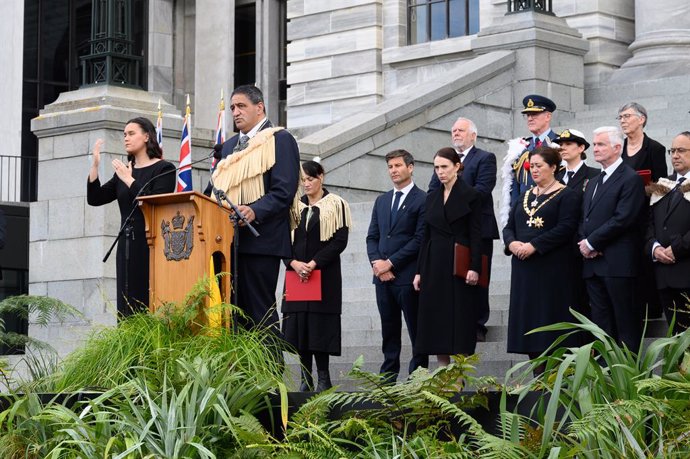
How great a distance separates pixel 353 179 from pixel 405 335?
4.87m

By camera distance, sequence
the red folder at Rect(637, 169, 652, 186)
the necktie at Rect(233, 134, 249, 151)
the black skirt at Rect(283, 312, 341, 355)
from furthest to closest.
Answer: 1. the red folder at Rect(637, 169, 652, 186)
2. the black skirt at Rect(283, 312, 341, 355)
3. the necktie at Rect(233, 134, 249, 151)

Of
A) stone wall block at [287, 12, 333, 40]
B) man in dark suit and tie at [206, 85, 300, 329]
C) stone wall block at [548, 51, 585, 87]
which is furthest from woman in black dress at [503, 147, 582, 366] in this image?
stone wall block at [287, 12, 333, 40]

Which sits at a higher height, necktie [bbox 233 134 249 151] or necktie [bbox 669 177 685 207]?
necktie [bbox 233 134 249 151]

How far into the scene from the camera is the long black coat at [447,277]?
38.0ft

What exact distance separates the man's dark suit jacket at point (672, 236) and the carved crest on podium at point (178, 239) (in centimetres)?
361

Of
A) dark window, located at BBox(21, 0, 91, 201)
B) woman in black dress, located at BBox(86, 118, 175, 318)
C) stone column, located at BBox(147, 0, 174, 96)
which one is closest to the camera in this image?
woman in black dress, located at BBox(86, 118, 175, 318)

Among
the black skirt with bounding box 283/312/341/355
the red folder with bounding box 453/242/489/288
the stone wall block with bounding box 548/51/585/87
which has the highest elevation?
the stone wall block with bounding box 548/51/585/87

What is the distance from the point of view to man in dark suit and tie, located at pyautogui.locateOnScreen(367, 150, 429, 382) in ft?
41.1

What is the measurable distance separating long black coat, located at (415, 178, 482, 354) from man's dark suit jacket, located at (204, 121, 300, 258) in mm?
1747

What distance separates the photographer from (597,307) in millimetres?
11422

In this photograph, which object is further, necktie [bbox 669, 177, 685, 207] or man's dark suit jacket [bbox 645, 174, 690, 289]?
necktie [bbox 669, 177, 685, 207]

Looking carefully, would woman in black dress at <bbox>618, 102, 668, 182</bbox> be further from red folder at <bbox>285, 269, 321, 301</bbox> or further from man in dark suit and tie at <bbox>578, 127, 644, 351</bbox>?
red folder at <bbox>285, 269, 321, 301</bbox>

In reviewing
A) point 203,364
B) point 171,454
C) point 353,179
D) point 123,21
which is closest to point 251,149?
point 203,364

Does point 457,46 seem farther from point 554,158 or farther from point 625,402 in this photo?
point 625,402
